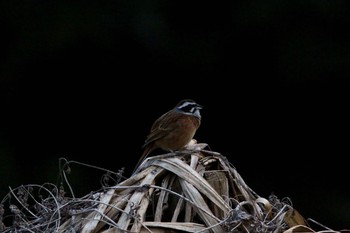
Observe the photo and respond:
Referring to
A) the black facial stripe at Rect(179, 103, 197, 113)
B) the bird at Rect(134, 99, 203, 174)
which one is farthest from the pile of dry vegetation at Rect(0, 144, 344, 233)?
the black facial stripe at Rect(179, 103, 197, 113)

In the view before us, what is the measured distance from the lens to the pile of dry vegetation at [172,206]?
211 centimetres

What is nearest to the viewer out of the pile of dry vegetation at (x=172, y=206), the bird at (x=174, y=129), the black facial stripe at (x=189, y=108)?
the pile of dry vegetation at (x=172, y=206)

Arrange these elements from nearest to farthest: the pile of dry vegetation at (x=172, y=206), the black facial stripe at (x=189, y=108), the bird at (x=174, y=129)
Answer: the pile of dry vegetation at (x=172, y=206)
the bird at (x=174, y=129)
the black facial stripe at (x=189, y=108)

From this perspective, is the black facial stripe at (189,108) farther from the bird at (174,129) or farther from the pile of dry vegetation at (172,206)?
the pile of dry vegetation at (172,206)

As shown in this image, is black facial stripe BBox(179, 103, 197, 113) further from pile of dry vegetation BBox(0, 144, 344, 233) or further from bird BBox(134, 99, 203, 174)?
pile of dry vegetation BBox(0, 144, 344, 233)

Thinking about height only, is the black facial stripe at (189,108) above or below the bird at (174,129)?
above

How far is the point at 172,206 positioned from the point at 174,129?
1.18 m

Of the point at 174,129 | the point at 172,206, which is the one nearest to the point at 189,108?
the point at 174,129

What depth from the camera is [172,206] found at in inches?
Answer: 87.9

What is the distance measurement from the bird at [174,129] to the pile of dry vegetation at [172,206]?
1.02 meters

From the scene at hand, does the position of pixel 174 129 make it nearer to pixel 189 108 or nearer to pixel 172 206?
pixel 189 108

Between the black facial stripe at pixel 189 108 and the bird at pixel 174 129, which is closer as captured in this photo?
the bird at pixel 174 129

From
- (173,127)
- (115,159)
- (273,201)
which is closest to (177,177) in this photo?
→ (273,201)

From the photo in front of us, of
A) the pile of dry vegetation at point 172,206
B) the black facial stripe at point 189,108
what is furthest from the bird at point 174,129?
the pile of dry vegetation at point 172,206
